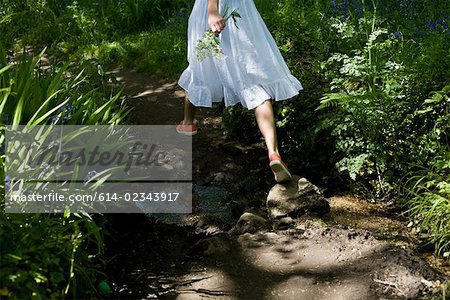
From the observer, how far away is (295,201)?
12.7 feet

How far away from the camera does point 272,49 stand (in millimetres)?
4250

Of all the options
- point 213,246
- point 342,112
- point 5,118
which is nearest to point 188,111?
point 342,112

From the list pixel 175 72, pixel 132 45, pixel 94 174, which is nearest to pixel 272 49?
pixel 94 174

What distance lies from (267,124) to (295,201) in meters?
0.52

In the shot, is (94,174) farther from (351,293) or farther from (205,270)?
(351,293)

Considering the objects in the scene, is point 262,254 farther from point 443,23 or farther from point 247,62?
point 443,23

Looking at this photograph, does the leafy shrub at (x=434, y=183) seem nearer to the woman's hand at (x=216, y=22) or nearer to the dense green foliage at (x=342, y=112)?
the dense green foliage at (x=342, y=112)

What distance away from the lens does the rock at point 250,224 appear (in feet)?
12.3

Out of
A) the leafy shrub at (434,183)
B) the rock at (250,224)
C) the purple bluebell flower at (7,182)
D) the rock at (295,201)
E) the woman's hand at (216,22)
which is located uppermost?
the woman's hand at (216,22)

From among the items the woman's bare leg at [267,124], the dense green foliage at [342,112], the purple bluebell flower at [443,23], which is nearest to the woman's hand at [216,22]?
the woman's bare leg at [267,124]

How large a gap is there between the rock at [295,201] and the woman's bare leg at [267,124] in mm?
257

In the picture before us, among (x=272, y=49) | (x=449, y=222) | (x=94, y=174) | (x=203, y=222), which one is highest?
(x=272, y=49)

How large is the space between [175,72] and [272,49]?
2.66 m

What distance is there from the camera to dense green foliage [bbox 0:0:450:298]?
296cm
